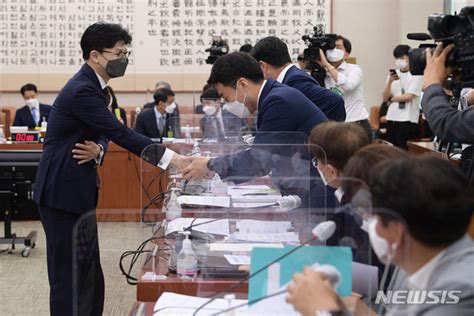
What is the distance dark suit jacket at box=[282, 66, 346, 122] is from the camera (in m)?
4.11

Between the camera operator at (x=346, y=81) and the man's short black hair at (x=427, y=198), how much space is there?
4.42 m

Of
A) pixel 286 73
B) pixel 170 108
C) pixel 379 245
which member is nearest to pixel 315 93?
pixel 286 73

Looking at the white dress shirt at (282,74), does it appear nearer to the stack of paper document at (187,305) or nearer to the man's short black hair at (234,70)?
the man's short black hair at (234,70)

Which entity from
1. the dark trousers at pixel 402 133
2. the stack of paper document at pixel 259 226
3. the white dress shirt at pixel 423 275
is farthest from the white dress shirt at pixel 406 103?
the white dress shirt at pixel 423 275

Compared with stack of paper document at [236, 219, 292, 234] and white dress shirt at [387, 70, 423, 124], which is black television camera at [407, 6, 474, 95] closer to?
stack of paper document at [236, 219, 292, 234]

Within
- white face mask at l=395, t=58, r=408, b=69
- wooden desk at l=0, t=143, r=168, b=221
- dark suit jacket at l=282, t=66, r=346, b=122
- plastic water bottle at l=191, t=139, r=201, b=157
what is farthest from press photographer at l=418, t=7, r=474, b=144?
white face mask at l=395, t=58, r=408, b=69

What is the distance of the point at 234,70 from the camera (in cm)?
330

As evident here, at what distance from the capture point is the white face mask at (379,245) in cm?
128

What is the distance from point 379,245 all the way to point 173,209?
1439 mm

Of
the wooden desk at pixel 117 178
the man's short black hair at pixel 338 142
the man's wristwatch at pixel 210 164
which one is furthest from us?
the wooden desk at pixel 117 178

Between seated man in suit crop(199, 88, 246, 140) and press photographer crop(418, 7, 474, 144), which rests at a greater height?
press photographer crop(418, 7, 474, 144)

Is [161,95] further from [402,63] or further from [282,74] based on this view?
[282,74]

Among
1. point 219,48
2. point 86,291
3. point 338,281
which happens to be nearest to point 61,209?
point 86,291

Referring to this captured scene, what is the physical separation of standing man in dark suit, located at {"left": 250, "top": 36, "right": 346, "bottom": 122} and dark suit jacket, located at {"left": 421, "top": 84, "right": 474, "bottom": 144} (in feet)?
5.06
